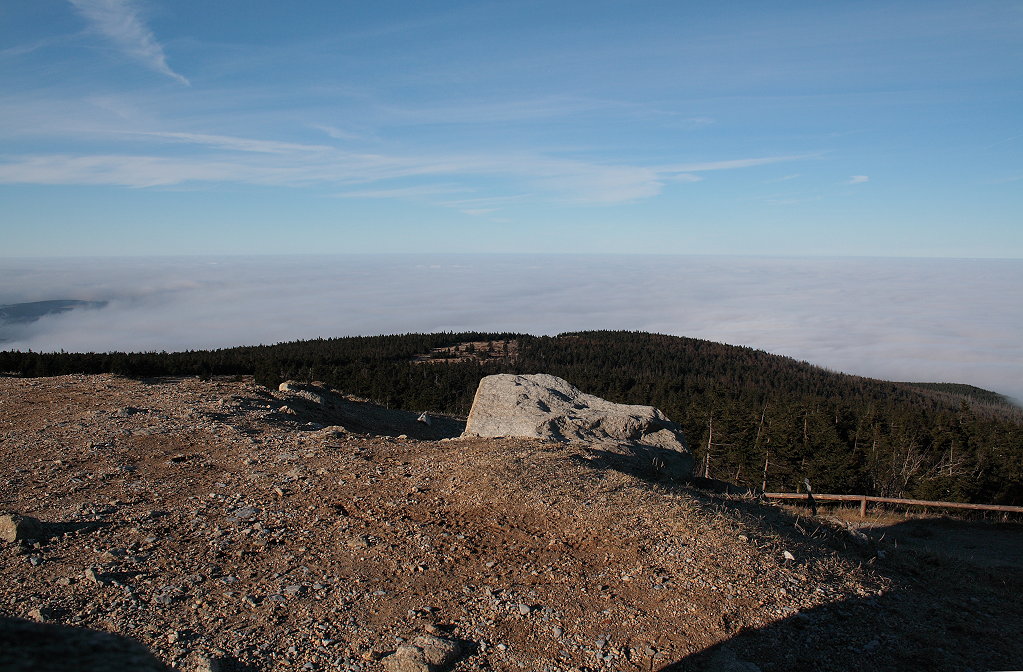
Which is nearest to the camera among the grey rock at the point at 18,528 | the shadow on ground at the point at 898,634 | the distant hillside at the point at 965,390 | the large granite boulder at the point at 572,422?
the shadow on ground at the point at 898,634

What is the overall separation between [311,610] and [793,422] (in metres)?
41.5

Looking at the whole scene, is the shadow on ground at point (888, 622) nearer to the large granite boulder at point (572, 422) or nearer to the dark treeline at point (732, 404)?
the large granite boulder at point (572, 422)

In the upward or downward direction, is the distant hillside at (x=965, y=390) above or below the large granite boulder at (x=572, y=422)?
below

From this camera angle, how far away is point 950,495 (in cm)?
3169

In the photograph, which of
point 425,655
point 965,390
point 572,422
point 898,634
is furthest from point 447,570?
point 965,390

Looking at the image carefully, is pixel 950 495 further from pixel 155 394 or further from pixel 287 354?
pixel 287 354

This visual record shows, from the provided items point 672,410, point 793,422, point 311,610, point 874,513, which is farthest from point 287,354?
point 311,610

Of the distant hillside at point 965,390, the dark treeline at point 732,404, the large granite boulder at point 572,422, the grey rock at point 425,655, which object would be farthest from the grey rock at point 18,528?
the distant hillside at point 965,390

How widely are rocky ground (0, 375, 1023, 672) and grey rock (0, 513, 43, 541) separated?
108 millimetres

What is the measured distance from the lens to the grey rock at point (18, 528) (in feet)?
23.5

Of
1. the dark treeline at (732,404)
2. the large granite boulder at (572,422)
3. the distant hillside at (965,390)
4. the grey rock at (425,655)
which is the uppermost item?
the large granite boulder at (572,422)

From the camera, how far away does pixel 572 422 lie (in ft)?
50.1

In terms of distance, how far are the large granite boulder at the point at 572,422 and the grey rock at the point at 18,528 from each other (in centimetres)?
898

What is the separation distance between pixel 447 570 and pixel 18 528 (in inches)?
212
